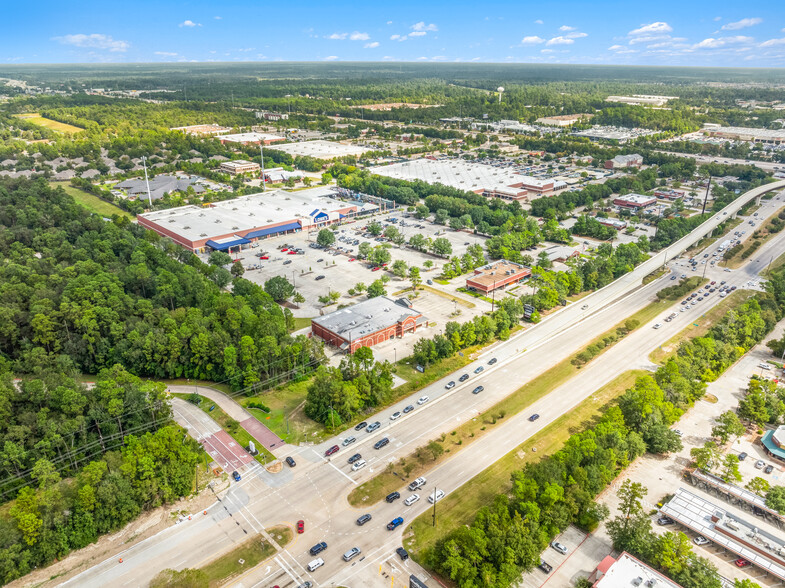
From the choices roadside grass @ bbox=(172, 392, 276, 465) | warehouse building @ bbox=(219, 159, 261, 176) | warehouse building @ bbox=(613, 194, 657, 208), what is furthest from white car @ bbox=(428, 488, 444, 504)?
warehouse building @ bbox=(219, 159, 261, 176)

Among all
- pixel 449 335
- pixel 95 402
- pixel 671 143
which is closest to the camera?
pixel 95 402

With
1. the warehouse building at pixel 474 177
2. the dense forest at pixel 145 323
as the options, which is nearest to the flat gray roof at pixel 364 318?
the dense forest at pixel 145 323

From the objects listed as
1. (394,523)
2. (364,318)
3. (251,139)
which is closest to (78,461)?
(394,523)

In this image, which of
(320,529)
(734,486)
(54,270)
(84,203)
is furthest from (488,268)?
(84,203)

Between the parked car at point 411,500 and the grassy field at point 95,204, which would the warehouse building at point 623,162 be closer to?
the grassy field at point 95,204

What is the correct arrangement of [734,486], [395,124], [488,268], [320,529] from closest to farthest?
[320,529] → [734,486] → [488,268] → [395,124]

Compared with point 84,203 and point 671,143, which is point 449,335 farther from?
point 671,143

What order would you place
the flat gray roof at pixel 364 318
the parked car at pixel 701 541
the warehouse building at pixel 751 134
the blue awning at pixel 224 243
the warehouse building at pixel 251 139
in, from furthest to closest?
the warehouse building at pixel 751 134 → the warehouse building at pixel 251 139 → the blue awning at pixel 224 243 → the flat gray roof at pixel 364 318 → the parked car at pixel 701 541

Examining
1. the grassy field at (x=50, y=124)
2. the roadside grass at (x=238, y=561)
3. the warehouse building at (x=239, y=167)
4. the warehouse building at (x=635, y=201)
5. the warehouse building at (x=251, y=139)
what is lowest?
the roadside grass at (x=238, y=561)
